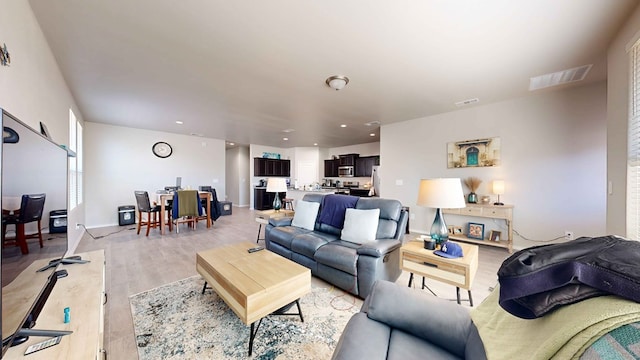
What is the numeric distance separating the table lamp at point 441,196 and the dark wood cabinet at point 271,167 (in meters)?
7.05

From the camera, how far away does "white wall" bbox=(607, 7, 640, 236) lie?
5.80 feet

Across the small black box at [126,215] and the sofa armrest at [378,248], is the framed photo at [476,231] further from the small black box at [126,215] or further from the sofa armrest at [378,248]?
the small black box at [126,215]

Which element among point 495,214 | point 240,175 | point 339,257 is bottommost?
point 339,257

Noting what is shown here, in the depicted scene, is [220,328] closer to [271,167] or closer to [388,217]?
[388,217]

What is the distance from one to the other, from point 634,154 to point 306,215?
3.03 meters

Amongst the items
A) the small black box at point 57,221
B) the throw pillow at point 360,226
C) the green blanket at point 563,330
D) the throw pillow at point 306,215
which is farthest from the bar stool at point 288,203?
the green blanket at point 563,330

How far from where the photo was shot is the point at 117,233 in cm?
455

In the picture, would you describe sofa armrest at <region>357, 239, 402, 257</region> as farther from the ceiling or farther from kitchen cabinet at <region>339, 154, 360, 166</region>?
kitchen cabinet at <region>339, 154, 360, 166</region>

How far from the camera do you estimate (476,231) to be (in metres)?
3.86

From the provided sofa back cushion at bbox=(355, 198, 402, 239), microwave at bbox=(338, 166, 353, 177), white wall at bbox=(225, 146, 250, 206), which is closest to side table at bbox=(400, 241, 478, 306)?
sofa back cushion at bbox=(355, 198, 402, 239)

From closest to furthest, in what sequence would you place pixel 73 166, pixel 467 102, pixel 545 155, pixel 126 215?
pixel 545 155 → pixel 73 166 → pixel 467 102 → pixel 126 215

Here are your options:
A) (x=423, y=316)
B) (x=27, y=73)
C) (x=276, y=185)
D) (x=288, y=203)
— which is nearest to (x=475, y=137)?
(x=276, y=185)

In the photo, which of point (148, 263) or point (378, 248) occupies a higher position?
point (378, 248)

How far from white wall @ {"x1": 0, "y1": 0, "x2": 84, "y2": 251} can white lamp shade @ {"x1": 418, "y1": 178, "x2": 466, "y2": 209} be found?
9.48 ft
